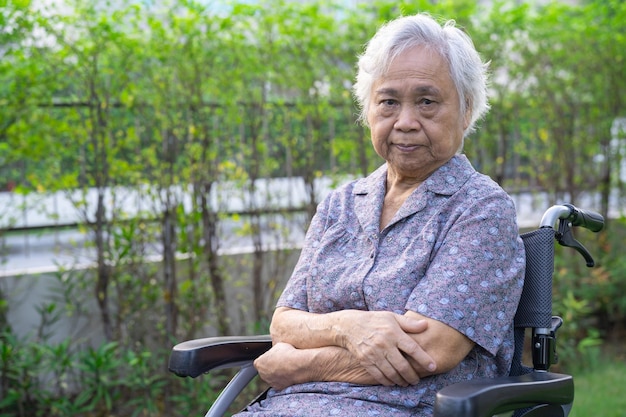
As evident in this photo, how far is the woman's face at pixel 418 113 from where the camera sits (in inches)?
101

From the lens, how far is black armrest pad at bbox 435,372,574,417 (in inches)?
76.0

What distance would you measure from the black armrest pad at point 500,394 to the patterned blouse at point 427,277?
0.22 meters

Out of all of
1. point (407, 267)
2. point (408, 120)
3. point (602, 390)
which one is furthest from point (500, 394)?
point (602, 390)

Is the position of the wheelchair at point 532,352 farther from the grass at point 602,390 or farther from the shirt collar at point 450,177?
the grass at point 602,390

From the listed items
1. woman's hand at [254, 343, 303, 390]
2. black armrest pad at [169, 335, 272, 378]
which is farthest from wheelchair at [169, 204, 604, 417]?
woman's hand at [254, 343, 303, 390]

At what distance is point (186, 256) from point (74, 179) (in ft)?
2.55

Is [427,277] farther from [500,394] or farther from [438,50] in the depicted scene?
[438,50]

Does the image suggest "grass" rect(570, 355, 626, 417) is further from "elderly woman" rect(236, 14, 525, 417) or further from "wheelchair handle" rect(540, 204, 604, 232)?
"elderly woman" rect(236, 14, 525, 417)

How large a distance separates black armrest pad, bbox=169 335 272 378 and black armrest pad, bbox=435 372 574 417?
0.90 m

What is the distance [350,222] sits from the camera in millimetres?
A: 2781

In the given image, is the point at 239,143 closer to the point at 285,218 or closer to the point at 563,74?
the point at 285,218

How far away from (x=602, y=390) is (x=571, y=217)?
2.76m

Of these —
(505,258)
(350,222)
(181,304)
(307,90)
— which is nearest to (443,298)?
(505,258)

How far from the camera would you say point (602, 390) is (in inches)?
199
